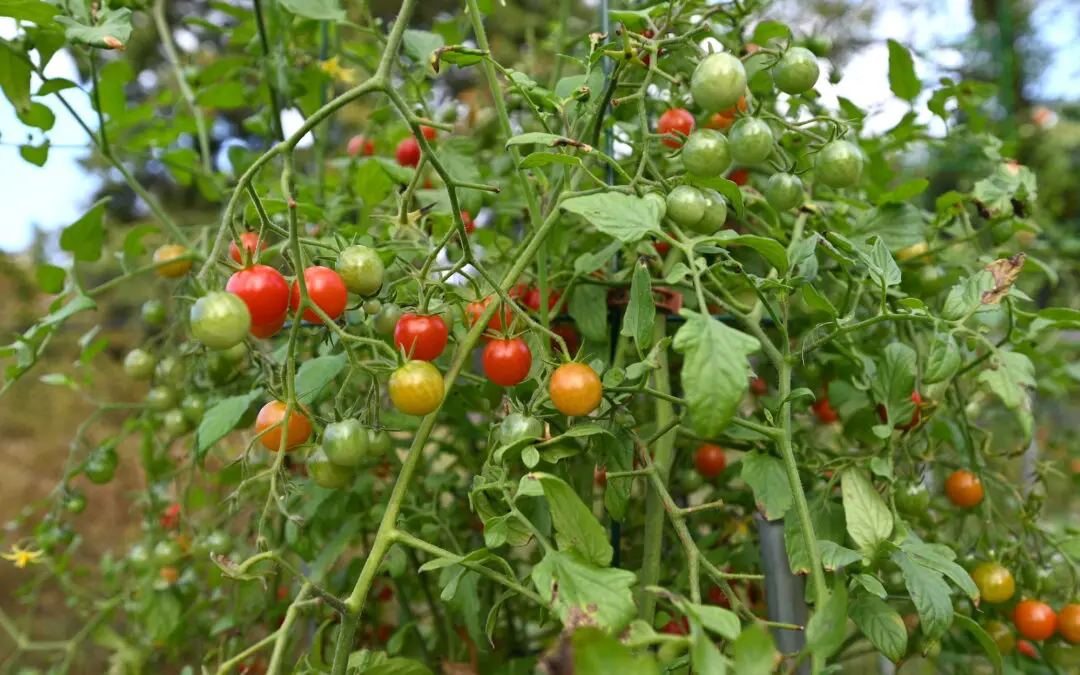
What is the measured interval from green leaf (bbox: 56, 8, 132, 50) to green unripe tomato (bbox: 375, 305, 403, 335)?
0.99ft

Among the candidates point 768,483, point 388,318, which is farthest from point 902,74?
point 388,318

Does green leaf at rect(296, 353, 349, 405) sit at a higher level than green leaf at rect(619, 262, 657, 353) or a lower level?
lower

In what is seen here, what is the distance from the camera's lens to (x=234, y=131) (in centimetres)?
546

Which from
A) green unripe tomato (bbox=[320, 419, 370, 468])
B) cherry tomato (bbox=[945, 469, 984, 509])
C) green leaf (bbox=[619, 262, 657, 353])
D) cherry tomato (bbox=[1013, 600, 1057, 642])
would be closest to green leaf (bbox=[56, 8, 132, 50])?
green unripe tomato (bbox=[320, 419, 370, 468])

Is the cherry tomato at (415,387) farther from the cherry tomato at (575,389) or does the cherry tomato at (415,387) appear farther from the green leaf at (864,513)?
the green leaf at (864,513)

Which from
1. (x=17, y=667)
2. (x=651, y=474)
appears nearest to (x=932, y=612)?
(x=651, y=474)

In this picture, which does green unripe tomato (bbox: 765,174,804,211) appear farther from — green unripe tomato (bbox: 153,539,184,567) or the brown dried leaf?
green unripe tomato (bbox: 153,539,184,567)

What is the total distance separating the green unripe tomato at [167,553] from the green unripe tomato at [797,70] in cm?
92

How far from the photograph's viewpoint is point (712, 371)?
0.45 meters

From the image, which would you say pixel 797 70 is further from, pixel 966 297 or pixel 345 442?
pixel 345 442

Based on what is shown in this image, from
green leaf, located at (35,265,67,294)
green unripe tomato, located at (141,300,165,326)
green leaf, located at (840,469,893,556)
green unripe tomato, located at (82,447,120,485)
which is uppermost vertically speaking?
green leaf, located at (840,469,893,556)

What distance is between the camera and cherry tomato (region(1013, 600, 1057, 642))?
2.71 ft

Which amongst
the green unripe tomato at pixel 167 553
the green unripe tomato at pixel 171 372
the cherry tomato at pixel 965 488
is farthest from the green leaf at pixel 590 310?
the green unripe tomato at pixel 167 553

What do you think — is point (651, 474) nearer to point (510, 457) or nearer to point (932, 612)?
point (510, 457)
